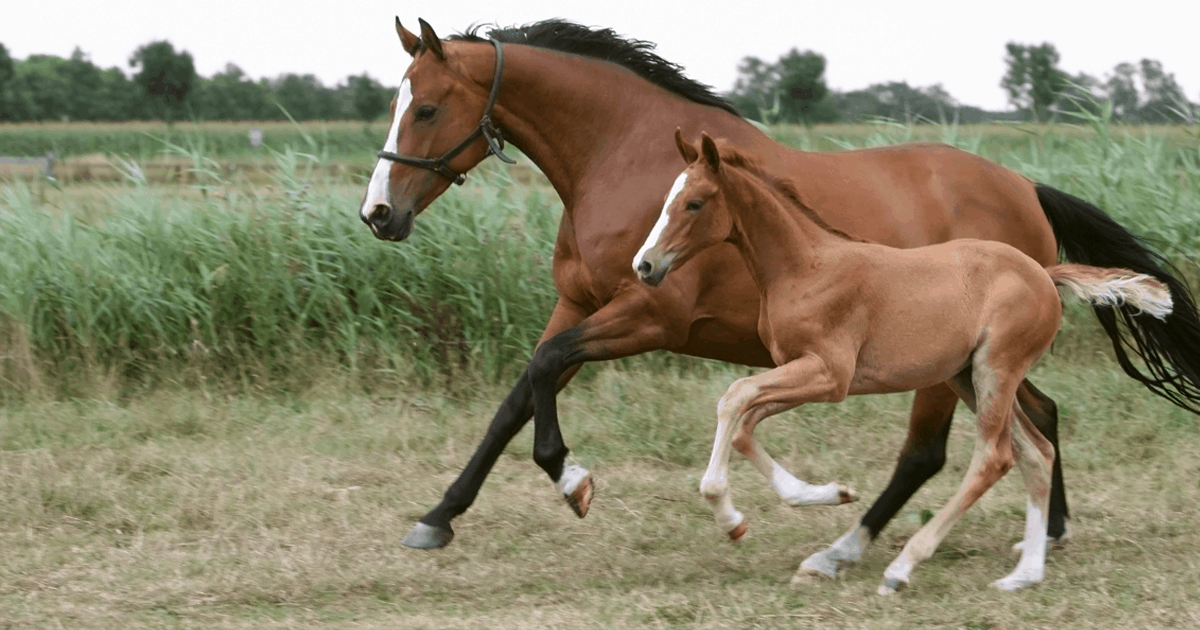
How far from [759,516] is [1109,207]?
4084 millimetres

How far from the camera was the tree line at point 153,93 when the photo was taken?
187ft

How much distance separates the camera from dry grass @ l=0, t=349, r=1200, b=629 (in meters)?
3.65

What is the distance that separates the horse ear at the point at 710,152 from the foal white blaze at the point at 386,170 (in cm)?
127

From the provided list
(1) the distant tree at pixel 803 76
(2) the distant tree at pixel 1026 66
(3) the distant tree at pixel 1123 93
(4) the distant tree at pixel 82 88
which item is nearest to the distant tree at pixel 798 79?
(1) the distant tree at pixel 803 76

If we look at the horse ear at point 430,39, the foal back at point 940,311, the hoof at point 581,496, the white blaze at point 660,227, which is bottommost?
the hoof at point 581,496

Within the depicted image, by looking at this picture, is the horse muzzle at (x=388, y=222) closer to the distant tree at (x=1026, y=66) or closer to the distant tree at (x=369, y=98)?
the distant tree at (x=1026, y=66)

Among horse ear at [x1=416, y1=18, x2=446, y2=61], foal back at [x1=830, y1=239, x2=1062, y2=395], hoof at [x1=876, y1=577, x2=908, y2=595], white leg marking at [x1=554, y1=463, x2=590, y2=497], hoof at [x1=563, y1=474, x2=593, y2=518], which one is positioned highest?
horse ear at [x1=416, y1=18, x2=446, y2=61]

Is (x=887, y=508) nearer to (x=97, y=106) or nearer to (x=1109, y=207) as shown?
(x=1109, y=207)

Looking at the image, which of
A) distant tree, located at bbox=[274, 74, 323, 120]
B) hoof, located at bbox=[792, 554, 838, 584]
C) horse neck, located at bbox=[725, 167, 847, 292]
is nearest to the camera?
horse neck, located at bbox=[725, 167, 847, 292]

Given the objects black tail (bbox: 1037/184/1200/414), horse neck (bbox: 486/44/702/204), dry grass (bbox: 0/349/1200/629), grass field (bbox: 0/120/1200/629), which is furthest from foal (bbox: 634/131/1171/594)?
black tail (bbox: 1037/184/1200/414)

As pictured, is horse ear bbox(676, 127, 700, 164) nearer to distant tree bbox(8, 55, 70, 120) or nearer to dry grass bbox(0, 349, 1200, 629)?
dry grass bbox(0, 349, 1200, 629)

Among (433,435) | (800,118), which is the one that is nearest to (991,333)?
(433,435)

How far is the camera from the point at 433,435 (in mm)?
5957

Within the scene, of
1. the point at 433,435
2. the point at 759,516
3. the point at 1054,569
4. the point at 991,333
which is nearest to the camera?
the point at 991,333
